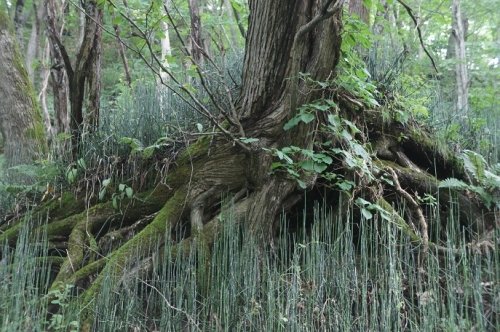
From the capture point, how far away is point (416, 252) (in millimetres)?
2521

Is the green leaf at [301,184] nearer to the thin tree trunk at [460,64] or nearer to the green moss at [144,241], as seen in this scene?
the green moss at [144,241]

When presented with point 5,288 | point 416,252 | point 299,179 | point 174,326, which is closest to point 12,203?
point 5,288

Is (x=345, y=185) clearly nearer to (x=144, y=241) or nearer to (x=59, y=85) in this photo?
(x=144, y=241)

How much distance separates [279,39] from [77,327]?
1.85 metres

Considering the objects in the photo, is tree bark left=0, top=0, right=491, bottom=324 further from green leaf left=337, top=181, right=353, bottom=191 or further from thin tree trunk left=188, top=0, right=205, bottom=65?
thin tree trunk left=188, top=0, right=205, bottom=65

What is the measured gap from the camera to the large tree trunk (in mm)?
4211

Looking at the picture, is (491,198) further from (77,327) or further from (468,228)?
(77,327)

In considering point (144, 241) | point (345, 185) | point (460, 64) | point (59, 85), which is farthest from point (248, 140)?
point (460, 64)

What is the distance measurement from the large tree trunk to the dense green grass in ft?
6.85

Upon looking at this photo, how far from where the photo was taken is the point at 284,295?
7.29ft

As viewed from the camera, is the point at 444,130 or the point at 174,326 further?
the point at 444,130

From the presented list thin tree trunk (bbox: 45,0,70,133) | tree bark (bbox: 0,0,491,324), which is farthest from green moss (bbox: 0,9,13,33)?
tree bark (bbox: 0,0,491,324)

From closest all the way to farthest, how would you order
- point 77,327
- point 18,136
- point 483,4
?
point 77,327 < point 18,136 < point 483,4

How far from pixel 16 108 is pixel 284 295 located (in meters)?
3.34
